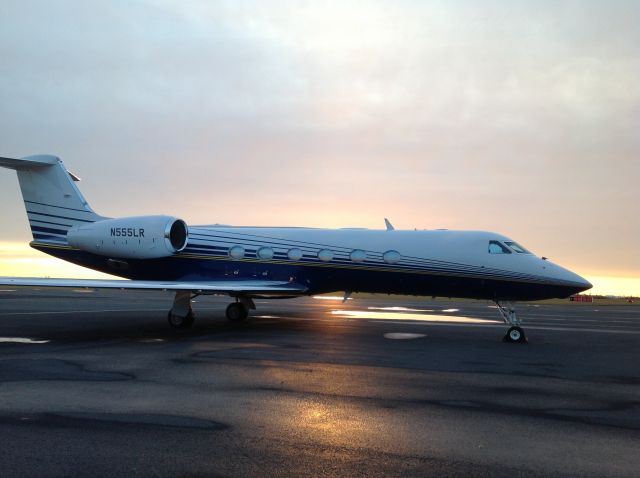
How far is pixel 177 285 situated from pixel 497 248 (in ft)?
30.6

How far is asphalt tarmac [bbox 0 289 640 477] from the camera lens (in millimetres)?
5242

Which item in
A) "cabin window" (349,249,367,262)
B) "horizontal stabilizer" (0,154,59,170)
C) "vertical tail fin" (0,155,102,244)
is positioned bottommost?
"cabin window" (349,249,367,262)

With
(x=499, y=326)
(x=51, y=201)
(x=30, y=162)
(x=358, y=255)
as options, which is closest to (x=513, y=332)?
(x=499, y=326)

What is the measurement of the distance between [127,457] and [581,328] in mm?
18780

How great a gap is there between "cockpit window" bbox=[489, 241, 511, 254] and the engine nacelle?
10403 millimetres

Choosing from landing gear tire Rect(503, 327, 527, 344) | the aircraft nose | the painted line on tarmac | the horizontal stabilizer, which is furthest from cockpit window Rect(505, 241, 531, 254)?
the horizontal stabilizer

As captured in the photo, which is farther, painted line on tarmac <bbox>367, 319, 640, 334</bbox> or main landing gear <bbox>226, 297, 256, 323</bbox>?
main landing gear <bbox>226, 297, 256, 323</bbox>

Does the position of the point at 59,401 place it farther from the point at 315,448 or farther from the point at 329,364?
the point at 329,364

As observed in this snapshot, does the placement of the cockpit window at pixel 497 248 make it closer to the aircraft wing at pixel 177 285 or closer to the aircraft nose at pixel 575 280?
the aircraft nose at pixel 575 280

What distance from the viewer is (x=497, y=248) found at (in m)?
17.2

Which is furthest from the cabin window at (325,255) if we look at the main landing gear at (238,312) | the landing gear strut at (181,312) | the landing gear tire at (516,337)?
the landing gear tire at (516,337)

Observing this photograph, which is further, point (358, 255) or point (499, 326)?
point (499, 326)

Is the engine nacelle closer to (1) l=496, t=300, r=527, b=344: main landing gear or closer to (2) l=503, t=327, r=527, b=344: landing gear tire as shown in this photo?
(1) l=496, t=300, r=527, b=344: main landing gear

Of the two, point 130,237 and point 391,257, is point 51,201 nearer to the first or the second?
point 130,237
